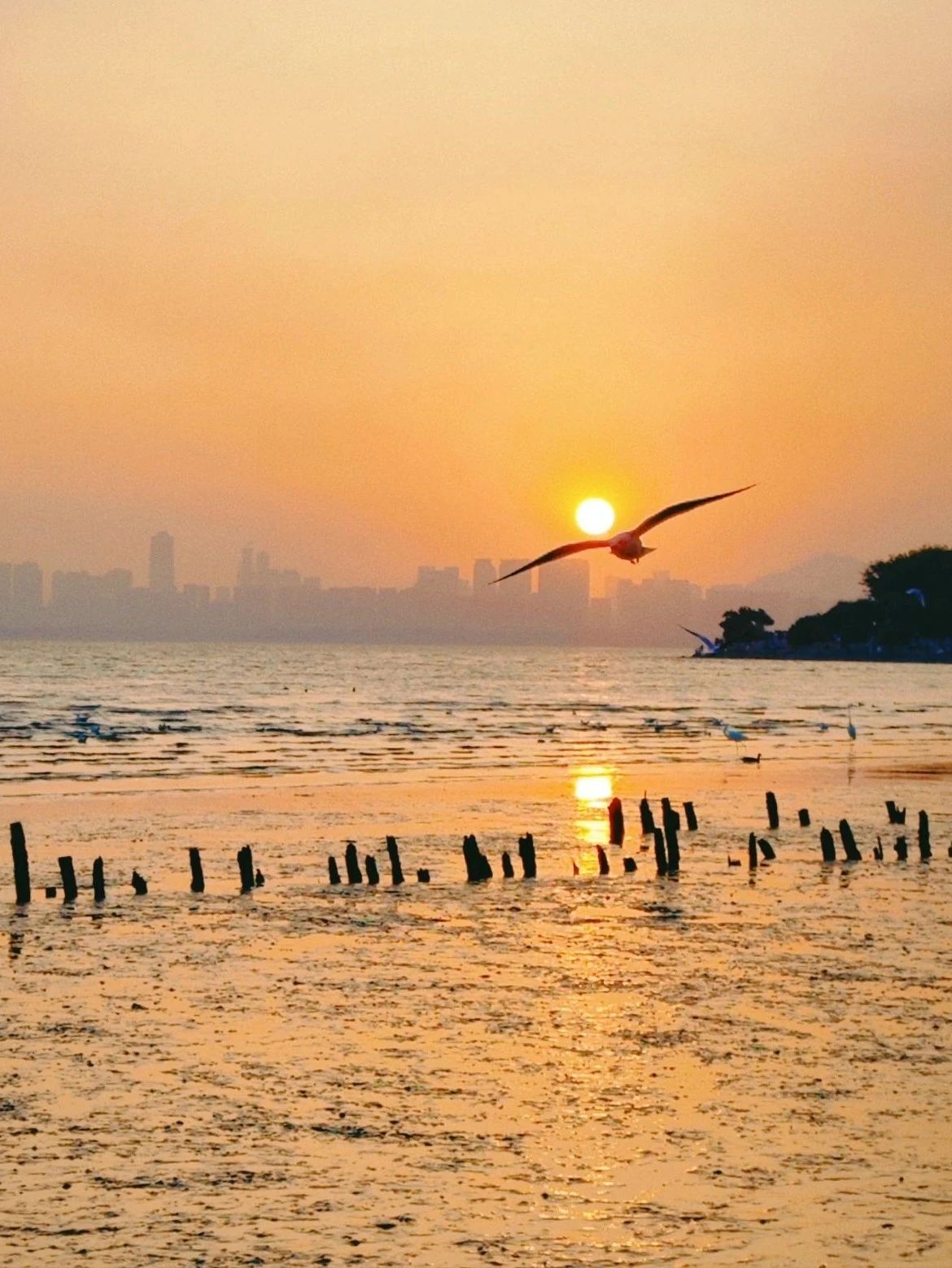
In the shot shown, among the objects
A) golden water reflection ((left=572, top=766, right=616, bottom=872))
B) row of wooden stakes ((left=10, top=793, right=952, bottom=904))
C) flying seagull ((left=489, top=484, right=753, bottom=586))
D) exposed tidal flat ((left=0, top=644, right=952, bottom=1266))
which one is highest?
flying seagull ((left=489, top=484, right=753, bottom=586))

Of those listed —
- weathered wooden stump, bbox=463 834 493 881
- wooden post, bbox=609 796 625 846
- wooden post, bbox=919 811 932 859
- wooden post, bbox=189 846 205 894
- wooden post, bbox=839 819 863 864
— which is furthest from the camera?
wooden post, bbox=609 796 625 846

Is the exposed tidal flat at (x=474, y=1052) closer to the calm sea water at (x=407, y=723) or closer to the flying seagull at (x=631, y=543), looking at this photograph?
the flying seagull at (x=631, y=543)

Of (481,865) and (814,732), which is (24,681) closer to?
(814,732)

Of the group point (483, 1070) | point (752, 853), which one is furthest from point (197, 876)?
point (483, 1070)

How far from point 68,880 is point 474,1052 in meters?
11.4

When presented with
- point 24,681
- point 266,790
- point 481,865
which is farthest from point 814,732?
point 24,681

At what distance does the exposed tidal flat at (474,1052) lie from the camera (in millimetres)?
11273

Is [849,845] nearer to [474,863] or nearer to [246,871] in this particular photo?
[474,863]

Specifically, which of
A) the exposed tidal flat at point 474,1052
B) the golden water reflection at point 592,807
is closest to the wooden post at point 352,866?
the exposed tidal flat at point 474,1052

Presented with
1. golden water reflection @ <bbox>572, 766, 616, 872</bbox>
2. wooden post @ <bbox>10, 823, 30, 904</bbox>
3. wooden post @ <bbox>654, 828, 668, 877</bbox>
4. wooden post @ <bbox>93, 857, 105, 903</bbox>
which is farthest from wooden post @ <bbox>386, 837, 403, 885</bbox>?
wooden post @ <bbox>10, 823, 30, 904</bbox>

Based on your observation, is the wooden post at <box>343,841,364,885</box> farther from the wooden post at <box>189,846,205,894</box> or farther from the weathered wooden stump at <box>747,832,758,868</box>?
the weathered wooden stump at <box>747,832,758,868</box>

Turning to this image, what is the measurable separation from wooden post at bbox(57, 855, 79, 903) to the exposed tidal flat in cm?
48

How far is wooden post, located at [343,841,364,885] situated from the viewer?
27141mm

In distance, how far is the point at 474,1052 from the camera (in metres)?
15.7
